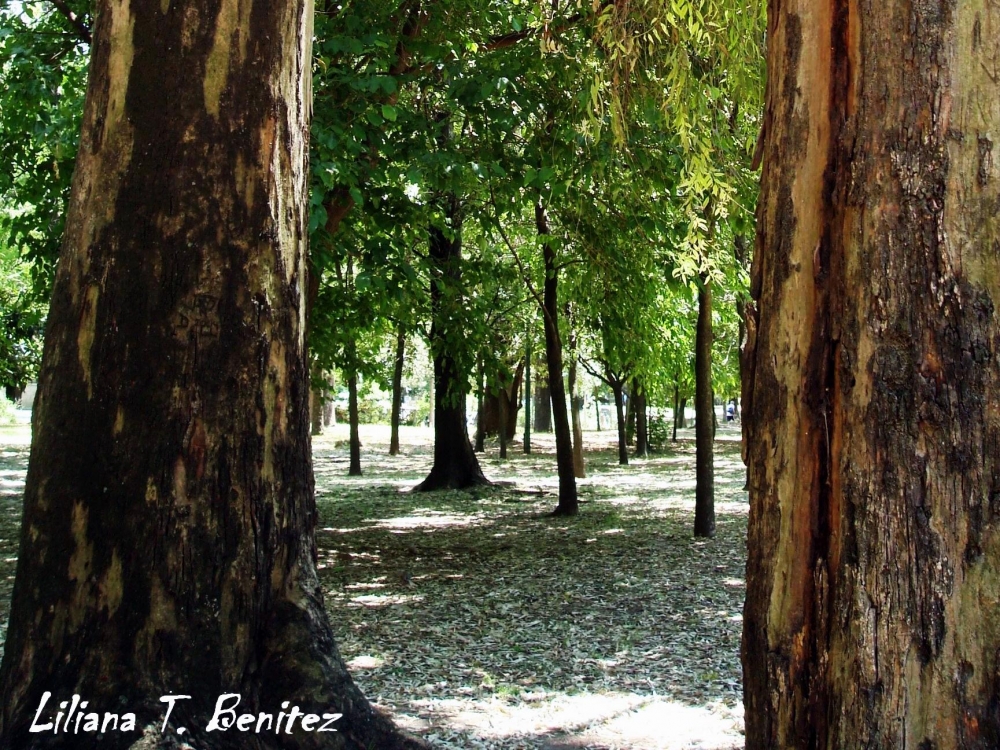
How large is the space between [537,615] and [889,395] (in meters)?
5.30

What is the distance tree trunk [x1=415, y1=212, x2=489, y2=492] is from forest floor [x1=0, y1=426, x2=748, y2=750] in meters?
0.94

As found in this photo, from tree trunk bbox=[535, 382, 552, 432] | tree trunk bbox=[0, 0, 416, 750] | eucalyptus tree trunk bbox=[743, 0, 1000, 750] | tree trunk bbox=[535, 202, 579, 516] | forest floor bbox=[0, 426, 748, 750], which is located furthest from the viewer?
tree trunk bbox=[535, 382, 552, 432]

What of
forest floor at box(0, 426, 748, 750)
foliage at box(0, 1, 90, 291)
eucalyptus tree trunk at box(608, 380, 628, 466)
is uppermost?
foliage at box(0, 1, 90, 291)

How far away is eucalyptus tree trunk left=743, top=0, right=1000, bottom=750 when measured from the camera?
7.44ft

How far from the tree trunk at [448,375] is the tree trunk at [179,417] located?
6.93m

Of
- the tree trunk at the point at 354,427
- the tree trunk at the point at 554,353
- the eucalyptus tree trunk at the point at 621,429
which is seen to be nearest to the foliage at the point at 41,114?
the tree trunk at the point at 554,353

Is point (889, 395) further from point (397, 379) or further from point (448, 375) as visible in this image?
point (397, 379)

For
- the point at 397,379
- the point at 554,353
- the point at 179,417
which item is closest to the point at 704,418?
the point at 554,353

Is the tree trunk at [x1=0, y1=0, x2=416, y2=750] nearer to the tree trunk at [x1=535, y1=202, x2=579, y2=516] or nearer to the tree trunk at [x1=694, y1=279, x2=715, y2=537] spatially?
the tree trunk at [x1=694, y1=279, x2=715, y2=537]

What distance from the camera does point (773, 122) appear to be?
2.70m

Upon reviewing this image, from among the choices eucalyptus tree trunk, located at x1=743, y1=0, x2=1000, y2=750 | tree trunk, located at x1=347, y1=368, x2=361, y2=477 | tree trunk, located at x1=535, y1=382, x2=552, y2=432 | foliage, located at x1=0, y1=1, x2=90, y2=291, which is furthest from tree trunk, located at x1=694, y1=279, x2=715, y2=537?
tree trunk, located at x1=535, y1=382, x2=552, y2=432

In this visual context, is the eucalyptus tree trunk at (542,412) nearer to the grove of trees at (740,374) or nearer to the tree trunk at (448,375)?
the tree trunk at (448,375)

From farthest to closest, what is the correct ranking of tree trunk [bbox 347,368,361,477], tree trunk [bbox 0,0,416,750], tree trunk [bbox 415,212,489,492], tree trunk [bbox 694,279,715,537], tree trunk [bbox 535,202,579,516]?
tree trunk [bbox 347,368,361,477] < tree trunk [bbox 535,202,579,516] < tree trunk [bbox 415,212,489,492] < tree trunk [bbox 694,279,715,537] < tree trunk [bbox 0,0,416,750]

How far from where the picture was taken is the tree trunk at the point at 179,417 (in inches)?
135
